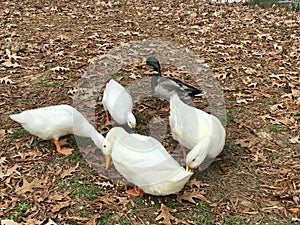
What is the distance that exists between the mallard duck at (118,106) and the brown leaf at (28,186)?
1321 millimetres

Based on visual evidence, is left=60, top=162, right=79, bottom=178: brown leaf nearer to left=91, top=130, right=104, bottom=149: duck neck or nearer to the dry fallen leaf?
left=91, top=130, right=104, bottom=149: duck neck

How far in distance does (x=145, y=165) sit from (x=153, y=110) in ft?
6.73

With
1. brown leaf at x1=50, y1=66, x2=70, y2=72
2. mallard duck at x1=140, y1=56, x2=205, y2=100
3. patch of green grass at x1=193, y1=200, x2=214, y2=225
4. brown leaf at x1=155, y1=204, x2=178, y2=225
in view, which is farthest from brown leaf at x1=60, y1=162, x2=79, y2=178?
brown leaf at x1=50, y1=66, x2=70, y2=72

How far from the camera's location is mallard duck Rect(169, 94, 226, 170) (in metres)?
4.01

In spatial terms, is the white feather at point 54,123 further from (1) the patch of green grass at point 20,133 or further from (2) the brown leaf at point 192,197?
(2) the brown leaf at point 192,197

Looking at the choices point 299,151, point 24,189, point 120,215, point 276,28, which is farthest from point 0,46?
point 276,28

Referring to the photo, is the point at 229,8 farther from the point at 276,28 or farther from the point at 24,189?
the point at 24,189

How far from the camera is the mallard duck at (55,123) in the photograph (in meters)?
4.45

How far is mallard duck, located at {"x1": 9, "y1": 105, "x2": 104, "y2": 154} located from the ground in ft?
0.74

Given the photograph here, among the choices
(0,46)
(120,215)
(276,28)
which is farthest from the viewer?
(276,28)

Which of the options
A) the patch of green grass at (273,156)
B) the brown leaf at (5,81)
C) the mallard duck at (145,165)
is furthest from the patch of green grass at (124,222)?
the brown leaf at (5,81)

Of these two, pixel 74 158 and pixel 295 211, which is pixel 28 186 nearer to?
pixel 74 158

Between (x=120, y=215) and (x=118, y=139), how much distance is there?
809 mm

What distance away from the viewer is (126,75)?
272 inches
